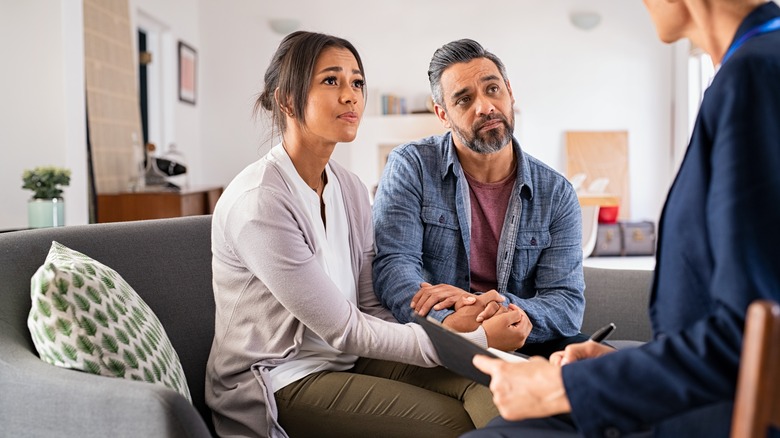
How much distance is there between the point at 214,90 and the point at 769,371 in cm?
851

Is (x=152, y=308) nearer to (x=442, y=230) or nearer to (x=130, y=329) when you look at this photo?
(x=130, y=329)

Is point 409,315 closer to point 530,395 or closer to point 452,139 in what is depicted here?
point 452,139

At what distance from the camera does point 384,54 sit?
29.4 feet

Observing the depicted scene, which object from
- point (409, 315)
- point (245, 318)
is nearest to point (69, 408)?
point (245, 318)

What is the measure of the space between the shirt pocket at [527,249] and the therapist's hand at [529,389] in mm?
1159

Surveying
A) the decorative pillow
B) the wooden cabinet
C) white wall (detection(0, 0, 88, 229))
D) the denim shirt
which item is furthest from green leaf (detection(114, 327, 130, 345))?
the wooden cabinet

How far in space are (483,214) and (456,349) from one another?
3.72 ft

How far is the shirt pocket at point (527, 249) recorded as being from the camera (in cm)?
227

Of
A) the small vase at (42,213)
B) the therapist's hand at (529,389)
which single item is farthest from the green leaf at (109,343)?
the small vase at (42,213)

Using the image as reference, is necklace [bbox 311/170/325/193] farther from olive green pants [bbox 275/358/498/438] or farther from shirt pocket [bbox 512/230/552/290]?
shirt pocket [bbox 512/230/552/290]

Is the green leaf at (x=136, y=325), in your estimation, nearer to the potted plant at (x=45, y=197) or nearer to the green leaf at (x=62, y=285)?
the green leaf at (x=62, y=285)

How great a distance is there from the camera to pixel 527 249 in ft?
7.46

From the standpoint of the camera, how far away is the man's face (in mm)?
2318

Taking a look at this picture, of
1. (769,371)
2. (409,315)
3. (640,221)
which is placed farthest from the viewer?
(640,221)
